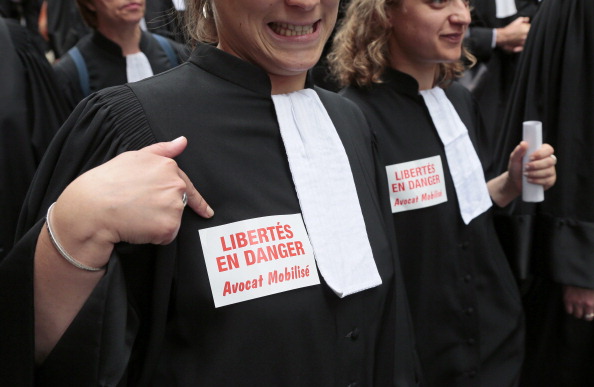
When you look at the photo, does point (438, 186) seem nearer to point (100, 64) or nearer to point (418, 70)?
point (418, 70)

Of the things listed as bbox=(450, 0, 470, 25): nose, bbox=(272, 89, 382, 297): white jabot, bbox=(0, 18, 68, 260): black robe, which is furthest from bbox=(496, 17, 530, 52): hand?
bbox=(272, 89, 382, 297): white jabot

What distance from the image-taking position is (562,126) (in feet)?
9.27

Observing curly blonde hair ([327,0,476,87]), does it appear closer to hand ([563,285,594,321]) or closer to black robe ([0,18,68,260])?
hand ([563,285,594,321])

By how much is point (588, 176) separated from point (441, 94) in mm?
646

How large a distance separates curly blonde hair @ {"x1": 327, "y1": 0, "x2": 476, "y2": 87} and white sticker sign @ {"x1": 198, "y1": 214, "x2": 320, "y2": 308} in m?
1.25

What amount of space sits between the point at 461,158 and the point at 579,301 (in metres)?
0.76

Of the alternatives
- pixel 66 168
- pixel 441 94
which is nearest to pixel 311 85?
pixel 66 168

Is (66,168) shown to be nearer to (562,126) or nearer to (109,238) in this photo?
(109,238)

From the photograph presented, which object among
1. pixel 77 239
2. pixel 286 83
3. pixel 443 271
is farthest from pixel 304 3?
pixel 443 271

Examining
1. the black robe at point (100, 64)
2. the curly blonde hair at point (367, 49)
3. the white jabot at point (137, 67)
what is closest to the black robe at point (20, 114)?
the black robe at point (100, 64)

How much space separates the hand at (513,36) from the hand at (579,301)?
2110 mm

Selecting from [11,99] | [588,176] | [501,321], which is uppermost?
[11,99]

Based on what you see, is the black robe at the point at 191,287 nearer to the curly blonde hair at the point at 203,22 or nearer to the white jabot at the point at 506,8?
the curly blonde hair at the point at 203,22

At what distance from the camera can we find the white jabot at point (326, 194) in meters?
1.55
